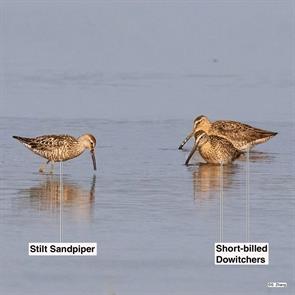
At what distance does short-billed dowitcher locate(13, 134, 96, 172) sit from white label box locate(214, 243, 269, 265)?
6.62 meters

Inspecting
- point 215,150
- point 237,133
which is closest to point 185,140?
point 237,133

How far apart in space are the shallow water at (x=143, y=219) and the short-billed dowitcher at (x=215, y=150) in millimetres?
257

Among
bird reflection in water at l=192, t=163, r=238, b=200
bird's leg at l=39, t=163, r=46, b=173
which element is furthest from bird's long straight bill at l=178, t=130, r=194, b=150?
bird's leg at l=39, t=163, r=46, b=173

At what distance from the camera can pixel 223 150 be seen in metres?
23.0

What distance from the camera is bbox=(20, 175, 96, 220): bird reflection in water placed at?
1778cm

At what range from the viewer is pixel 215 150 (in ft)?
75.6

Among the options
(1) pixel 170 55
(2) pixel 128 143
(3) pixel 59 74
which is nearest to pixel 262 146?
(2) pixel 128 143

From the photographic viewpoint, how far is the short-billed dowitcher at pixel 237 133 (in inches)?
995

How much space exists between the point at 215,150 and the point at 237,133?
8.10 ft

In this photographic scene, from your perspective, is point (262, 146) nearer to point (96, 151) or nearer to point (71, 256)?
point (96, 151)

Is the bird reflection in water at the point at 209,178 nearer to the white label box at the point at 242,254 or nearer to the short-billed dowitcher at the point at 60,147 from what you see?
the short-billed dowitcher at the point at 60,147

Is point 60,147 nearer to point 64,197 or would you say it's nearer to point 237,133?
point 64,197

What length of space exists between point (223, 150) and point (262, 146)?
9.59ft

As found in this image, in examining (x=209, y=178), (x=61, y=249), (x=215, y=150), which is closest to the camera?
(x=61, y=249)
